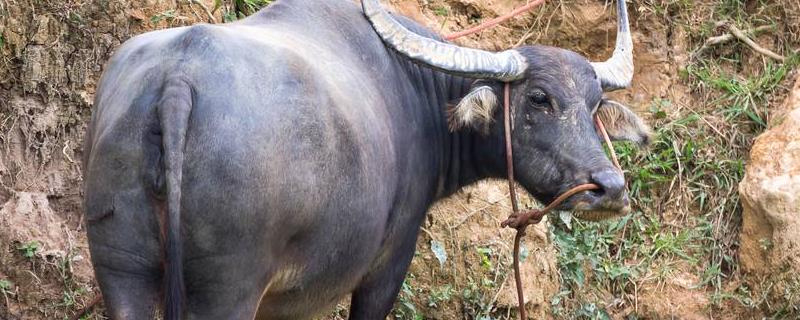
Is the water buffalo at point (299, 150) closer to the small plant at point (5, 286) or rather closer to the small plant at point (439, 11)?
the small plant at point (5, 286)

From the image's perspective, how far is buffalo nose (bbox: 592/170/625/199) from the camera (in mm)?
5086

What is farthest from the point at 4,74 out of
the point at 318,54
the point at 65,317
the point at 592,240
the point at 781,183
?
the point at 781,183

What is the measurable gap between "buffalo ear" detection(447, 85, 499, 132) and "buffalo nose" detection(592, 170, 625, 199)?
60 cm

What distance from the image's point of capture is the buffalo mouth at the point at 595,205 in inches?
202

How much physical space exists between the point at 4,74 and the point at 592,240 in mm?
4099

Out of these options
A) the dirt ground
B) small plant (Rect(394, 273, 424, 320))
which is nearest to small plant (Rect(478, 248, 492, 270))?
the dirt ground

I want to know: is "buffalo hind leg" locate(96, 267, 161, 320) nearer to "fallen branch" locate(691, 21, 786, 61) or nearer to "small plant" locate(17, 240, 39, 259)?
"small plant" locate(17, 240, 39, 259)

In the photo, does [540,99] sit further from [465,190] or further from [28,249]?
[28,249]

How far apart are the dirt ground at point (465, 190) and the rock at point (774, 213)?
0.23m

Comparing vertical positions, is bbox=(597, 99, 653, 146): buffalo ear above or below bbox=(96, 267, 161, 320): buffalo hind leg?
below

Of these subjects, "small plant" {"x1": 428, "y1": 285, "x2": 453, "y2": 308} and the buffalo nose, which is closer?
the buffalo nose

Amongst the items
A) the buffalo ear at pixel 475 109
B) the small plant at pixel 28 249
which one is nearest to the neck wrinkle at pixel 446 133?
the buffalo ear at pixel 475 109

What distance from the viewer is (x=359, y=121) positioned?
4.55 m

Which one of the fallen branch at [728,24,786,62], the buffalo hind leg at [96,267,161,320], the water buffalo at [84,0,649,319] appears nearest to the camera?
the water buffalo at [84,0,649,319]
